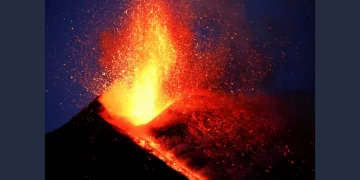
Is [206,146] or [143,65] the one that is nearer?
[206,146]

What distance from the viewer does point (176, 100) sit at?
4398 mm

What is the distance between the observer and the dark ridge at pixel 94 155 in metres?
4.35

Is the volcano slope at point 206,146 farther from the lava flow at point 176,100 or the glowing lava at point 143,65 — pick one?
the glowing lava at point 143,65

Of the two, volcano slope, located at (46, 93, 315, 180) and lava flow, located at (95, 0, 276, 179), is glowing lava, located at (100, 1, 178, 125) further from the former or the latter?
volcano slope, located at (46, 93, 315, 180)

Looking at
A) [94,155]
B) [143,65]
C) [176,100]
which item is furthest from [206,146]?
[94,155]

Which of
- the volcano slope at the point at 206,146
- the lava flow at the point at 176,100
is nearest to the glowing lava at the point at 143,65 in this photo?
the lava flow at the point at 176,100

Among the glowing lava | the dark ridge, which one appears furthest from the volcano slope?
the glowing lava

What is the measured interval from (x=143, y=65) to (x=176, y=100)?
43 centimetres

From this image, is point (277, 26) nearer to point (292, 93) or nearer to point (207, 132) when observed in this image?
point (292, 93)

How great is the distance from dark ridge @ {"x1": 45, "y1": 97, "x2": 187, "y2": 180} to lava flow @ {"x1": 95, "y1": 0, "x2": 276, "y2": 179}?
3.5 inches

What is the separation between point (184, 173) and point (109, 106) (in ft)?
2.97

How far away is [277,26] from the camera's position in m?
4.27

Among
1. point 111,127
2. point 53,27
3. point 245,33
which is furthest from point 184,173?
point 53,27

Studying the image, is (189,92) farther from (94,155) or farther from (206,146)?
(94,155)
